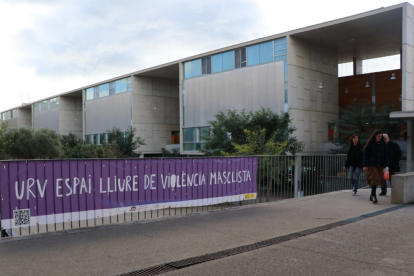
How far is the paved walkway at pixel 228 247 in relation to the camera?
14.0 feet

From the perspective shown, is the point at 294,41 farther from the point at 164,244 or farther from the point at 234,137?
the point at 164,244

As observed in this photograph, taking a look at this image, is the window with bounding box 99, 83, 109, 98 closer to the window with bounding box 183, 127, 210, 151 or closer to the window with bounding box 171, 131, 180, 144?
the window with bounding box 171, 131, 180, 144

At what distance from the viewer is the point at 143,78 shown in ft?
142

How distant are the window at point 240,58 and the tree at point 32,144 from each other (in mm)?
23352

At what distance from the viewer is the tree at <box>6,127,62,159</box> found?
129 ft

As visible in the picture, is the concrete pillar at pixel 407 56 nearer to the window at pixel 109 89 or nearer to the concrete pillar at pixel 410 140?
the concrete pillar at pixel 410 140

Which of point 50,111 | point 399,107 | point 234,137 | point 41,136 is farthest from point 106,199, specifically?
point 50,111

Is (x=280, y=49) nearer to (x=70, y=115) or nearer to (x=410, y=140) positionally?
(x=410, y=140)

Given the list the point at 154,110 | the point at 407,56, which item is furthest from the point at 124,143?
the point at 407,56

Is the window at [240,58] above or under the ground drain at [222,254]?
above

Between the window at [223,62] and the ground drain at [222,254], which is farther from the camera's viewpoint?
the window at [223,62]

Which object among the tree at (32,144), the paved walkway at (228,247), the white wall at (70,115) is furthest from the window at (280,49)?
the white wall at (70,115)

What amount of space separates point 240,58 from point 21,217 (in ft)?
87.7

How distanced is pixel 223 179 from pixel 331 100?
25.5 meters
